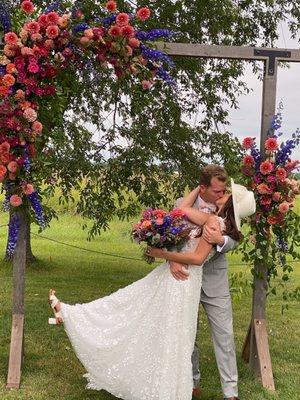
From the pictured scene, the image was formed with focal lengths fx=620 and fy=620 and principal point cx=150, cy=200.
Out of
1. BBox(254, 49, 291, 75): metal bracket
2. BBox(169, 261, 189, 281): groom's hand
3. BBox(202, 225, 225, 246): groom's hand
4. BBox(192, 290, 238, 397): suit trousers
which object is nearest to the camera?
BBox(202, 225, 225, 246): groom's hand

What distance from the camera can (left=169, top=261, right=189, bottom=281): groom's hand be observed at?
471cm

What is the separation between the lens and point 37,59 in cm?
521

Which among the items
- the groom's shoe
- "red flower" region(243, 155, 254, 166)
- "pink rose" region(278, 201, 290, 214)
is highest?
"red flower" region(243, 155, 254, 166)

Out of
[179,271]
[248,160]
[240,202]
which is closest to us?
[179,271]

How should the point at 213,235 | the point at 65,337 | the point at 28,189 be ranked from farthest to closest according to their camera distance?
the point at 65,337
the point at 28,189
the point at 213,235

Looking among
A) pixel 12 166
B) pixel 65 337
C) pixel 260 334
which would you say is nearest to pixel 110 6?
pixel 12 166

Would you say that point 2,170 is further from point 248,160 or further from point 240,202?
point 248,160

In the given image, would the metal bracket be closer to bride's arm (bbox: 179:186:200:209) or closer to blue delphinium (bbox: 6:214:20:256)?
bride's arm (bbox: 179:186:200:209)

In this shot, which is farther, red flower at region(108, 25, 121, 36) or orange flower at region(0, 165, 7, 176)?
red flower at region(108, 25, 121, 36)

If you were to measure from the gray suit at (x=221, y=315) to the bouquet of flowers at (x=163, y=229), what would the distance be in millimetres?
335

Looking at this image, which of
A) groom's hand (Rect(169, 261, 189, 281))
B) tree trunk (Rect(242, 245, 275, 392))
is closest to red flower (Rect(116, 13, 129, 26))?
groom's hand (Rect(169, 261, 189, 281))

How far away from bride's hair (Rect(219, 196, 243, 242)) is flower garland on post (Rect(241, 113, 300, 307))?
2.49 feet

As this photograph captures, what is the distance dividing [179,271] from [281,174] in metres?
1.39

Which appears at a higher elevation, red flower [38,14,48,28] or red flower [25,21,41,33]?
red flower [38,14,48,28]
